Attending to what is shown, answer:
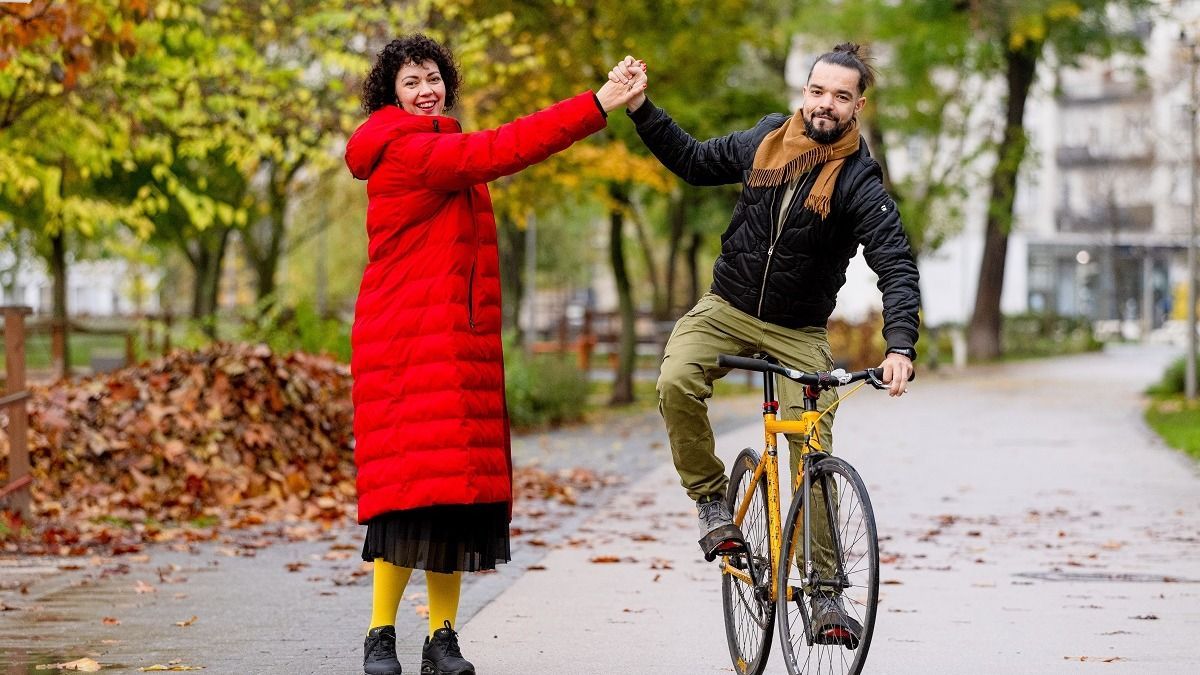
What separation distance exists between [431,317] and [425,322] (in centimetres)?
2

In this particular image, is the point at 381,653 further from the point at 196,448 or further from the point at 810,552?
the point at 196,448

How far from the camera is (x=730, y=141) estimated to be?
222 inches

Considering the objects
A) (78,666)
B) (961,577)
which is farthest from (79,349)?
(78,666)

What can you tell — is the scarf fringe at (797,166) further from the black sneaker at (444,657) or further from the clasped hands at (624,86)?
the black sneaker at (444,657)

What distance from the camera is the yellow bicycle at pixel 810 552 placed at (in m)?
4.77

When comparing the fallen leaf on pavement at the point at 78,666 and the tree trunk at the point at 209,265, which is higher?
the tree trunk at the point at 209,265

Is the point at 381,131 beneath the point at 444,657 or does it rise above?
above

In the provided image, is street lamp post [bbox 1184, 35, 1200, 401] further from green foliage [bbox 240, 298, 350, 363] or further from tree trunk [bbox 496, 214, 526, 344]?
tree trunk [bbox 496, 214, 526, 344]

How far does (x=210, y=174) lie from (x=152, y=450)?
19562mm

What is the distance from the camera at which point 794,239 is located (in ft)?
17.7

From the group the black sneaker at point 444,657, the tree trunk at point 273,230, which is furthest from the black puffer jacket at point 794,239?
the tree trunk at point 273,230

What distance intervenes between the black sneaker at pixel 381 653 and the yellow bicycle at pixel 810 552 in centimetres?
112

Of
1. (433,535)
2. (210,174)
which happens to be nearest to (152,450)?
(433,535)

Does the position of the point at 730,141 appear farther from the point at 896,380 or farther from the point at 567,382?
the point at 567,382
